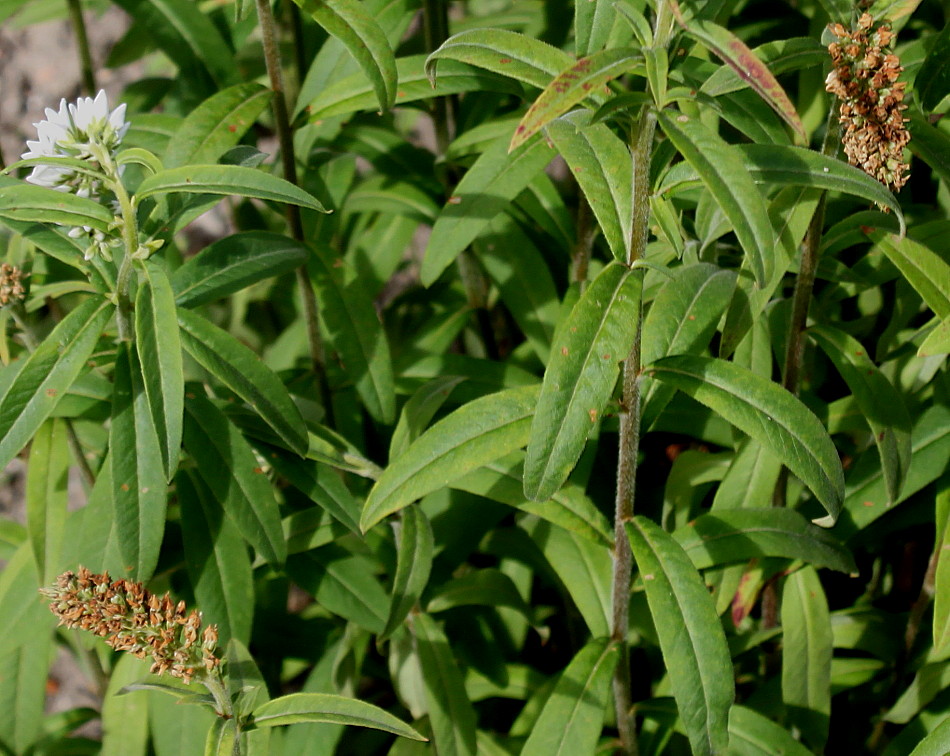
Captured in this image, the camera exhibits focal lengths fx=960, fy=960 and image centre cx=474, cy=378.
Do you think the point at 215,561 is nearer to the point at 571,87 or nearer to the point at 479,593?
the point at 479,593

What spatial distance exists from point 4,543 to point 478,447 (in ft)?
4.29

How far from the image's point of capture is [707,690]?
1271 millimetres

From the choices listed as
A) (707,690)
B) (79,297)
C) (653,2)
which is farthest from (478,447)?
(79,297)

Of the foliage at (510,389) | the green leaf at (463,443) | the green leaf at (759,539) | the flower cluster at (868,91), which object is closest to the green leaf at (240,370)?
the foliage at (510,389)

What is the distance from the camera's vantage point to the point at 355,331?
1.89 meters

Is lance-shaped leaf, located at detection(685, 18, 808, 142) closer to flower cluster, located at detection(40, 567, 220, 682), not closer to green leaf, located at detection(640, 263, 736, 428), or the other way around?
green leaf, located at detection(640, 263, 736, 428)

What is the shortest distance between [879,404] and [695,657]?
54 cm

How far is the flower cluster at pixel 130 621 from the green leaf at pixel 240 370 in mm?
346

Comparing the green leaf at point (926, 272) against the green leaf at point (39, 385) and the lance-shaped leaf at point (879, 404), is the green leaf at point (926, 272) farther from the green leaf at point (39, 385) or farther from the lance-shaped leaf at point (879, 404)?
the green leaf at point (39, 385)

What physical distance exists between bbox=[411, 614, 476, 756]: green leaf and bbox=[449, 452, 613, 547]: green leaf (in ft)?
1.15

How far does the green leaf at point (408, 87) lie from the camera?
1.70m

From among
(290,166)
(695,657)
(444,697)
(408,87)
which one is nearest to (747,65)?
(695,657)

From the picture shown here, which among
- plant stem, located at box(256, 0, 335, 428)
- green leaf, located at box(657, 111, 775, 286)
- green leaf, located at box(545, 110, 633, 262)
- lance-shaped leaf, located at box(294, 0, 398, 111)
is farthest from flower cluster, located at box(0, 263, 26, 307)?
green leaf, located at box(657, 111, 775, 286)

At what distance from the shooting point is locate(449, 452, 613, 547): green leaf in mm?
1541
